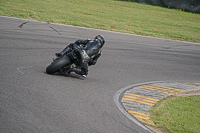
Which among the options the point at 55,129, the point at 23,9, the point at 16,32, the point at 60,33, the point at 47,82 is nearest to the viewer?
the point at 55,129

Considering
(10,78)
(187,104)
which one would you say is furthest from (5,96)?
(187,104)

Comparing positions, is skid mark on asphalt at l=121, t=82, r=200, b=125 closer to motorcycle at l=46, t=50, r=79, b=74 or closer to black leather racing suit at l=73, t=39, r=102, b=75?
→ black leather racing suit at l=73, t=39, r=102, b=75

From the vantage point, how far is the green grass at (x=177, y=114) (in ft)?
17.0

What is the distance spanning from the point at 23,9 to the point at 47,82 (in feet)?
38.9

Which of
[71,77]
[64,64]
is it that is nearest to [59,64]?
[64,64]

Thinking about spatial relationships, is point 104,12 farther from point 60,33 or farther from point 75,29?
point 60,33

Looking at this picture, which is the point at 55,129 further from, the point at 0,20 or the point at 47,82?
the point at 0,20

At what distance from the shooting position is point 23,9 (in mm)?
17078

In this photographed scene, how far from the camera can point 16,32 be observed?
37.6ft

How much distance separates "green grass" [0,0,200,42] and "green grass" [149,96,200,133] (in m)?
10.2

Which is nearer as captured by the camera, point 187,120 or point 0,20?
point 187,120

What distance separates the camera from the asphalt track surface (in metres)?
4.70

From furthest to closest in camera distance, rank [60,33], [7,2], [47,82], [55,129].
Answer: [7,2]
[60,33]
[47,82]
[55,129]

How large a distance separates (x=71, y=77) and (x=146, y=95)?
84.2 inches
